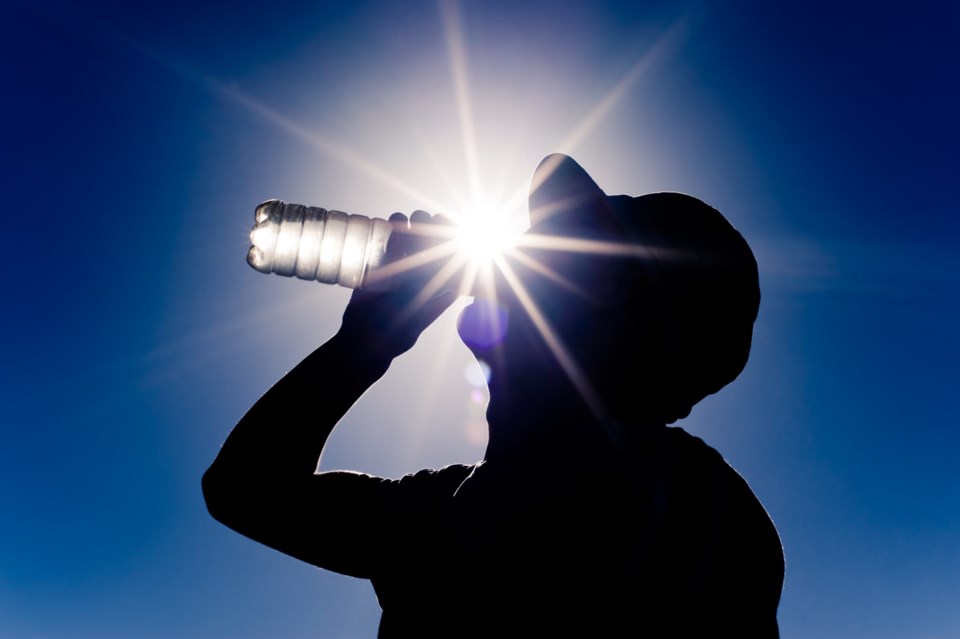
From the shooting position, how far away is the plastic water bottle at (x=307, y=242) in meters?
3.64

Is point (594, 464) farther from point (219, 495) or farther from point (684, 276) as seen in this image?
point (219, 495)

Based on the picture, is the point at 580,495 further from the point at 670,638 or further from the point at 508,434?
the point at 670,638

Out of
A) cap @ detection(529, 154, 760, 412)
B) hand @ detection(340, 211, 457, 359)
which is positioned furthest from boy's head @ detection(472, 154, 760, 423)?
A: hand @ detection(340, 211, 457, 359)

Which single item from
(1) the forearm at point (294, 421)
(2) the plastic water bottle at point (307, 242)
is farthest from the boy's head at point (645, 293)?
(2) the plastic water bottle at point (307, 242)

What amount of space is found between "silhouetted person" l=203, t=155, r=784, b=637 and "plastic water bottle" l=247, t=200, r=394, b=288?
199 centimetres

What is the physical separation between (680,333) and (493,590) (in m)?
0.95

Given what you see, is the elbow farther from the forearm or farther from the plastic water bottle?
the plastic water bottle

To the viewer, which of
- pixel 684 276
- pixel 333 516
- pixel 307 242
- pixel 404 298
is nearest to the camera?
pixel 684 276

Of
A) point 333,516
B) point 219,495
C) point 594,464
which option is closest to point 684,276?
point 594,464

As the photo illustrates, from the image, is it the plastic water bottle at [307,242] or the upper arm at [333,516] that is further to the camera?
the plastic water bottle at [307,242]

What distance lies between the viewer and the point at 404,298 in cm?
211

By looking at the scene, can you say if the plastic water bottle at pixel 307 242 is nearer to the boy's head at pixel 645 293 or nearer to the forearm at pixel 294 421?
the forearm at pixel 294 421

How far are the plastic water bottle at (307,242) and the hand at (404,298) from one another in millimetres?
1301

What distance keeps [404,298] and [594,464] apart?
1.05 meters
